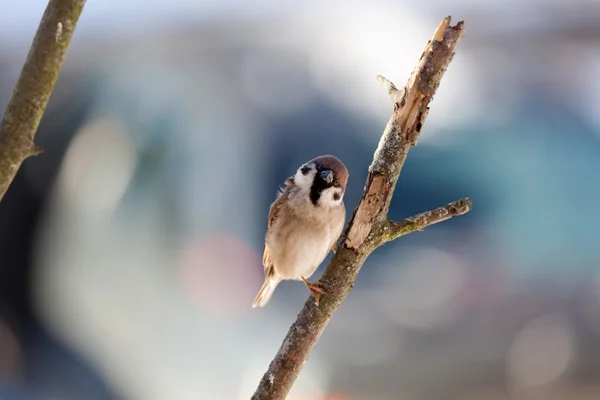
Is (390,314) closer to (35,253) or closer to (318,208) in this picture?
(318,208)

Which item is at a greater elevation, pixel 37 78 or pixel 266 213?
pixel 37 78

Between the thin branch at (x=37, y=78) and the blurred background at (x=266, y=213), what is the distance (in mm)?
2244

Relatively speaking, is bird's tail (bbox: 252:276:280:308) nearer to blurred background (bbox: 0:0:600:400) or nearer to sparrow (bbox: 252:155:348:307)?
sparrow (bbox: 252:155:348:307)

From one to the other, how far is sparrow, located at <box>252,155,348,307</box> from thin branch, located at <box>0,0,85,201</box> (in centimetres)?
91

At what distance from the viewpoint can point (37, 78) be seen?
0.85 meters

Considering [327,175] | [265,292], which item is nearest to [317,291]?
[327,175]

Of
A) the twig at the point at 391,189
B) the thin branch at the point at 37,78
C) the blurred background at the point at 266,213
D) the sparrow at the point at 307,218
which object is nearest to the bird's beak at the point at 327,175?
the sparrow at the point at 307,218

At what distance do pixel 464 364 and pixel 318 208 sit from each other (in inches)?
54.0

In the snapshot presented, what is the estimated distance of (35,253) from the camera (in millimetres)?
3521

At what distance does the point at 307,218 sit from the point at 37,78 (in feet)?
3.50

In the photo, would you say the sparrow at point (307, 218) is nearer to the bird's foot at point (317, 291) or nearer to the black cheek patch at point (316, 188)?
the black cheek patch at point (316, 188)

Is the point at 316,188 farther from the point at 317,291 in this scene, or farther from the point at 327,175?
the point at 317,291

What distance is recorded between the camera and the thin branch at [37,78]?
33.4 inches

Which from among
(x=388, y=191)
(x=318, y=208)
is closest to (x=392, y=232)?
(x=388, y=191)
